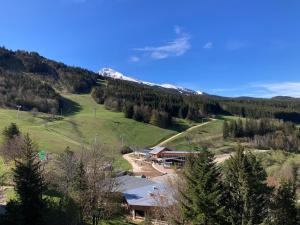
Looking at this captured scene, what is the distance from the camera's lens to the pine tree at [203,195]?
38000mm

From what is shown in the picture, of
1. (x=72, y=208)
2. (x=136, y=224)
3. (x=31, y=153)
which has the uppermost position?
(x=31, y=153)

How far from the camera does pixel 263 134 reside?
627 ft

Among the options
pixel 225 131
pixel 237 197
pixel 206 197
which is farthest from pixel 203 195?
pixel 225 131

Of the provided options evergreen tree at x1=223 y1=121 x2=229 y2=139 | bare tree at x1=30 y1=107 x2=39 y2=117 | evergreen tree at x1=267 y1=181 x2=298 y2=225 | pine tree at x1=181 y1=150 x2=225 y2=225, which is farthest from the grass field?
evergreen tree at x1=267 y1=181 x2=298 y2=225

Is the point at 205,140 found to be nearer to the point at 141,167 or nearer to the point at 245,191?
the point at 141,167

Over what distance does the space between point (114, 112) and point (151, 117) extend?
2334cm

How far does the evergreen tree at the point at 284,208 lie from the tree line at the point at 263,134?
134413mm

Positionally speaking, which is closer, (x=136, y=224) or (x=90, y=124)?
(x=136, y=224)

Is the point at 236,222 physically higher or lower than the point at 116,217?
higher

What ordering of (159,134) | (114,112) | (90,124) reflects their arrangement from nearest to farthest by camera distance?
(90,124) < (159,134) < (114,112)

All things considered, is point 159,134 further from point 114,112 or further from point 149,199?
point 149,199

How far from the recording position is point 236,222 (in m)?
38.0

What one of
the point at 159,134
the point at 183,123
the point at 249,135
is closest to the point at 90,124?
the point at 159,134

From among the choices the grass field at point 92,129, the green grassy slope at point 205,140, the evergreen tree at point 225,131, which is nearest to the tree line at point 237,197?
the grass field at point 92,129
